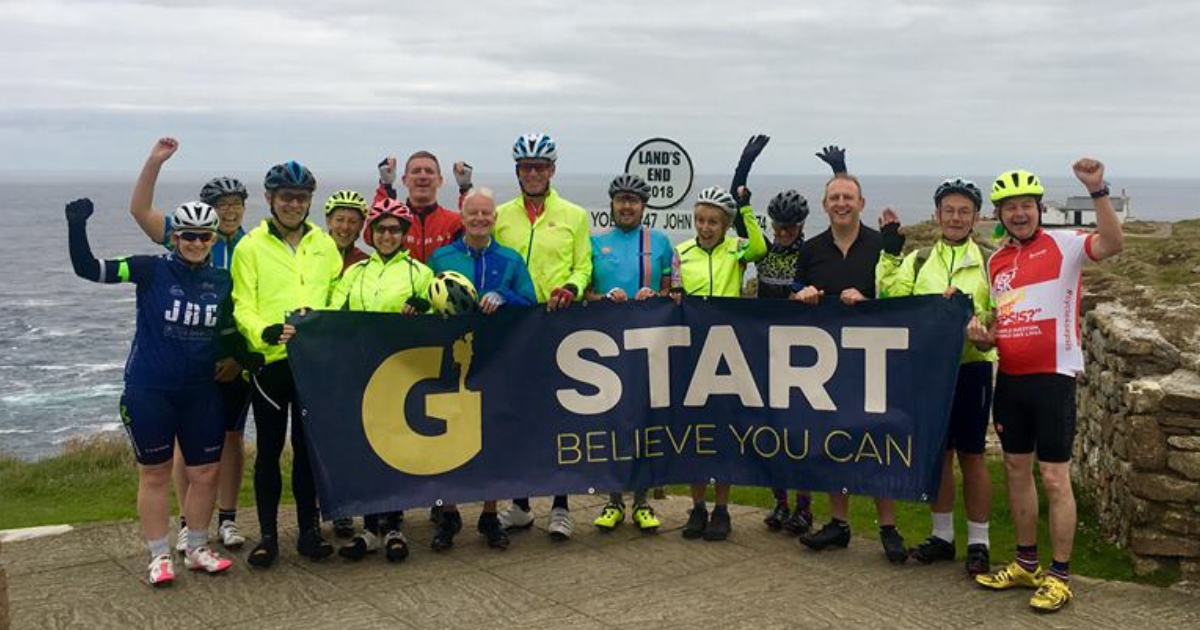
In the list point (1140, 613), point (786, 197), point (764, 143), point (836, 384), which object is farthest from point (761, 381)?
point (1140, 613)

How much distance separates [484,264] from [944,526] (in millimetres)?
3526

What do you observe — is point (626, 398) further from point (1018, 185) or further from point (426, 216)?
point (1018, 185)

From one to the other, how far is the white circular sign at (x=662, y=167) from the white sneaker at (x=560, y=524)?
11.2ft

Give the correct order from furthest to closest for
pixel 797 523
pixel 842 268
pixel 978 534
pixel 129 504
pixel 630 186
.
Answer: pixel 129 504 → pixel 797 523 → pixel 630 186 → pixel 842 268 → pixel 978 534

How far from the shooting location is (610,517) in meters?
8.10

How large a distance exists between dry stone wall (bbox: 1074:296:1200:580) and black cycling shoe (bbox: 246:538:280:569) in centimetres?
559

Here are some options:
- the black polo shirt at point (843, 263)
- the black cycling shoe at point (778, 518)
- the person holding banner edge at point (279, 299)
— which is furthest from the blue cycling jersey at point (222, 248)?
the black cycling shoe at point (778, 518)

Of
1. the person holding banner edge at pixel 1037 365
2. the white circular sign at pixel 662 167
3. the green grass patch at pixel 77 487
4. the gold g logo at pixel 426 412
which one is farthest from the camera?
the white circular sign at pixel 662 167

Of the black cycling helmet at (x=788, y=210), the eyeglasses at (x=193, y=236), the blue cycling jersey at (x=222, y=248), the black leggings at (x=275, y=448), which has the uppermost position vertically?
the black cycling helmet at (x=788, y=210)

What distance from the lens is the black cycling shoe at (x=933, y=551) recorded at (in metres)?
7.21

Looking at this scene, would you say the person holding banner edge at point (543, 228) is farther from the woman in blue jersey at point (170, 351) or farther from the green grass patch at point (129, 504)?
the green grass patch at point (129, 504)

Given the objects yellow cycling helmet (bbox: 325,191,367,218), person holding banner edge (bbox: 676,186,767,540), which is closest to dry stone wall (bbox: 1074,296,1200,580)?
person holding banner edge (bbox: 676,186,767,540)

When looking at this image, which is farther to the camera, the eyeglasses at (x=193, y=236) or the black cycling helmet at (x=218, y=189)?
the black cycling helmet at (x=218, y=189)

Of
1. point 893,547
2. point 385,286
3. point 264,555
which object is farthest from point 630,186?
point 264,555
